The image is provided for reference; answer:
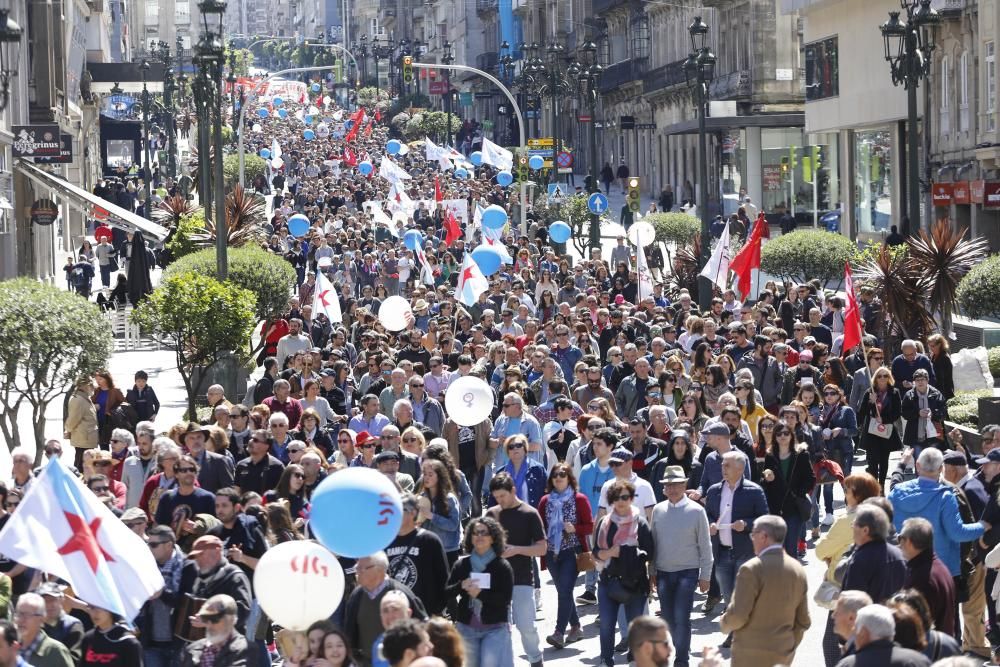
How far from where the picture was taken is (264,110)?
124312 millimetres

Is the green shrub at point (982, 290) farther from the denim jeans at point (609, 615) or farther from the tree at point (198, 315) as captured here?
the denim jeans at point (609, 615)

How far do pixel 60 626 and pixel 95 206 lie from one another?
30993 millimetres

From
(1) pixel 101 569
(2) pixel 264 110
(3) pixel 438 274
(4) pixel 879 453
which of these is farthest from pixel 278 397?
(2) pixel 264 110

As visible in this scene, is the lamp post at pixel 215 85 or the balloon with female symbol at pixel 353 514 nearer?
the balloon with female symbol at pixel 353 514

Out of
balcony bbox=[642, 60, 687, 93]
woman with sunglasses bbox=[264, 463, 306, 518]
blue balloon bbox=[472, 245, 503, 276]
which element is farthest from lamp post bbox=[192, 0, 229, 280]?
balcony bbox=[642, 60, 687, 93]

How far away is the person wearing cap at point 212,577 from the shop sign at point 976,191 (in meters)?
29.3

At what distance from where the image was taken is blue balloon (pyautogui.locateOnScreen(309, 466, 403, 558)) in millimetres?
8625

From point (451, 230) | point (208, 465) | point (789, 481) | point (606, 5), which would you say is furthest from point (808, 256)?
point (606, 5)

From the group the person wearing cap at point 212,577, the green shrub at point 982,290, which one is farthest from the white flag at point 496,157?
the person wearing cap at point 212,577

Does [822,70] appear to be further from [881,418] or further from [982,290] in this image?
[881,418]

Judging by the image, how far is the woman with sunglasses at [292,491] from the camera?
474 inches

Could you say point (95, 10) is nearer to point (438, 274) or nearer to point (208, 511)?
point (438, 274)

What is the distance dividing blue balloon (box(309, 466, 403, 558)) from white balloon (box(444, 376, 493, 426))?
5.63m

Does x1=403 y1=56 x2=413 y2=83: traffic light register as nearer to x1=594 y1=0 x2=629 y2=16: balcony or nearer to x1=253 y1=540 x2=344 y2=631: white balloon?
x1=594 y1=0 x2=629 y2=16: balcony
